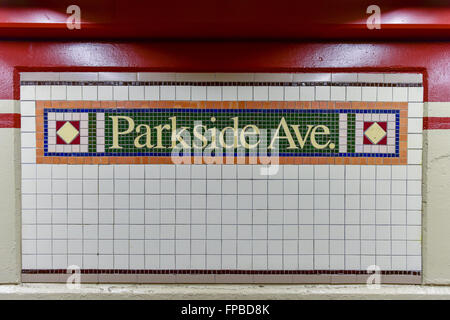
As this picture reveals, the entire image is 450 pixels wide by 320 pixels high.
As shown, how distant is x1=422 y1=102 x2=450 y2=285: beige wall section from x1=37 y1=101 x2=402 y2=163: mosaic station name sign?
300 millimetres

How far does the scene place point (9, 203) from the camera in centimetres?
300

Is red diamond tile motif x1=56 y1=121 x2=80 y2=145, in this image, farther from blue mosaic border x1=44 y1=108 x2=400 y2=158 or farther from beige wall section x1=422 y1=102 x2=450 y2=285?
beige wall section x1=422 y1=102 x2=450 y2=285

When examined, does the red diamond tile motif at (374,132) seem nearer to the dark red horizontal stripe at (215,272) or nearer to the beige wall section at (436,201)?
the beige wall section at (436,201)

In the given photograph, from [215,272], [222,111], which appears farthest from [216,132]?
[215,272]

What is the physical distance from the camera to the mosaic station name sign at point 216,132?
3010mm

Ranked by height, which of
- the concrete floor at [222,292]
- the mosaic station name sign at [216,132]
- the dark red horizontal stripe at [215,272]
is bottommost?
the concrete floor at [222,292]

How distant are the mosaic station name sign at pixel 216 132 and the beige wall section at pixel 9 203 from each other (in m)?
0.29

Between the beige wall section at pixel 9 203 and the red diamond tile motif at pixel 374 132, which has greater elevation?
the red diamond tile motif at pixel 374 132

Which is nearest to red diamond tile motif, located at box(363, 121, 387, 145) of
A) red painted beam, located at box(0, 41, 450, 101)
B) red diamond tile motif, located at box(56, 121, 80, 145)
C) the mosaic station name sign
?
the mosaic station name sign

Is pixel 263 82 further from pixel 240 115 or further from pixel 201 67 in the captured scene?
pixel 201 67

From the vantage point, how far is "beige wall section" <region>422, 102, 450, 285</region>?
297 cm

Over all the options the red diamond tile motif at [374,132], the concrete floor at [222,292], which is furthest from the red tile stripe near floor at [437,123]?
the concrete floor at [222,292]

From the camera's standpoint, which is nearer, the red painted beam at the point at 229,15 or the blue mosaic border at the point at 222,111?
the red painted beam at the point at 229,15

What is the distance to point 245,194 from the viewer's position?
Result: 3.05 meters
